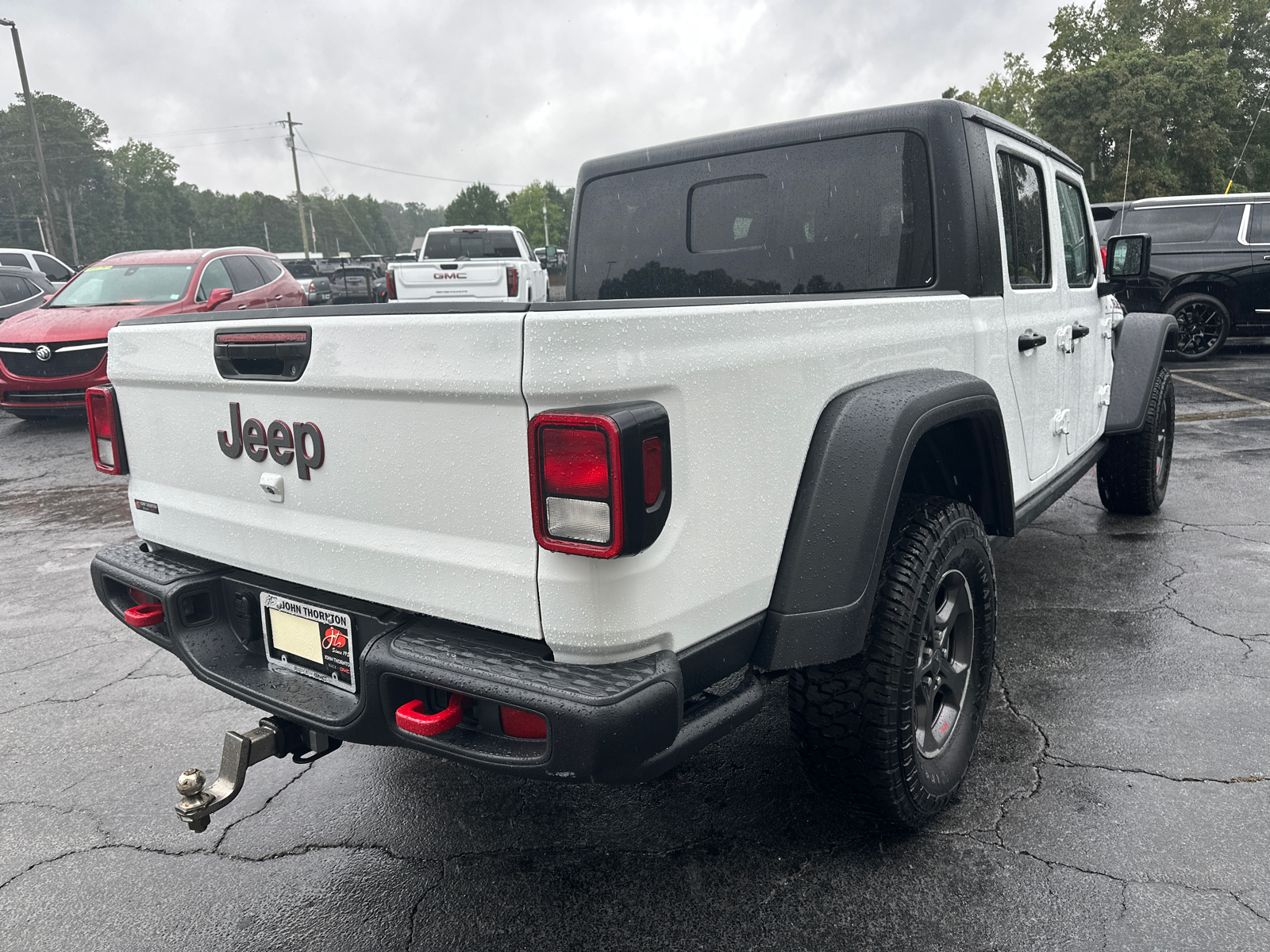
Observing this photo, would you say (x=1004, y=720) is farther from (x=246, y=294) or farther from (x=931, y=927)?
(x=246, y=294)

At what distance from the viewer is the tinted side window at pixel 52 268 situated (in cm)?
1516

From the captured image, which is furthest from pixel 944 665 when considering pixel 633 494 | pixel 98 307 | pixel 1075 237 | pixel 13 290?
pixel 13 290

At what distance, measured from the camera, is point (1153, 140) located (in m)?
34.5

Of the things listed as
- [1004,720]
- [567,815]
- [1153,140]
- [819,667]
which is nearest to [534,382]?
[819,667]

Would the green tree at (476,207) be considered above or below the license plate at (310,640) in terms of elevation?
above

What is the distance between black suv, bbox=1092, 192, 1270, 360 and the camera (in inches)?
437

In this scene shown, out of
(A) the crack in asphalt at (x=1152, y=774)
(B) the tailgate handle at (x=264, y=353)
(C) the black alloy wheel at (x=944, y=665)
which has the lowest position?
(A) the crack in asphalt at (x=1152, y=774)

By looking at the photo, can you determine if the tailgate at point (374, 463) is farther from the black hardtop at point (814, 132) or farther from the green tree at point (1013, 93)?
the green tree at point (1013, 93)

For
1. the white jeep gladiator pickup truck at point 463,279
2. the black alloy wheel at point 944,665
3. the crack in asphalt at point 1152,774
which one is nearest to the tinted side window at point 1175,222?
the white jeep gladiator pickup truck at point 463,279

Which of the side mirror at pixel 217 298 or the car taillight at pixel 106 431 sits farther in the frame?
the side mirror at pixel 217 298

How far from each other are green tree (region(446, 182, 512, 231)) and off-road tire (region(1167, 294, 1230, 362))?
9670 centimetres

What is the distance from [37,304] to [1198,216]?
14.9m

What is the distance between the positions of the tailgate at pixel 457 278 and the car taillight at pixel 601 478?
1081 cm

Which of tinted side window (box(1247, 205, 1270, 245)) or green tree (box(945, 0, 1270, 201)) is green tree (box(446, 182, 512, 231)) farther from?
tinted side window (box(1247, 205, 1270, 245))
